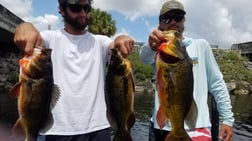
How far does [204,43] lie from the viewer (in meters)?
4.91

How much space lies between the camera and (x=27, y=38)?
360cm

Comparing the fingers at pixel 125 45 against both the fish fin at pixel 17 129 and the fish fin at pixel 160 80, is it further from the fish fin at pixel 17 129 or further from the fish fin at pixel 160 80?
the fish fin at pixel 17 129

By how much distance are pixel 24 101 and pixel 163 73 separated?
1.39 m

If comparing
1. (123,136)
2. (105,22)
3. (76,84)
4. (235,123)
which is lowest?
(235,123)

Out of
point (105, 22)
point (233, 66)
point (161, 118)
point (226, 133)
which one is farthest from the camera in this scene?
point (105, 22)

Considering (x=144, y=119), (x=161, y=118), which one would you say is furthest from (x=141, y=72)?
(x=161, y=118)

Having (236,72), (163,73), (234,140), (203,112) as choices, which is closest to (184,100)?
(163,73)

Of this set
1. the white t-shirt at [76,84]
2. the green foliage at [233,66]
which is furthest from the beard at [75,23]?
the green foliage at [233,66]

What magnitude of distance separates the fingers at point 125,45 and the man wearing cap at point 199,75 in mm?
462

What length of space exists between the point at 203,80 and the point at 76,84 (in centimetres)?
162

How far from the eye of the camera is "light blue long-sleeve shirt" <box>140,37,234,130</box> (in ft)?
15.5

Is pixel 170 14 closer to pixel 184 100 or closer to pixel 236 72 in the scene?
pixel 184 100

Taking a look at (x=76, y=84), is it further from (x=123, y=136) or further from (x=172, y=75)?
(x=172, y=75)

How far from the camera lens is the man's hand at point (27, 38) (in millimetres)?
3582
